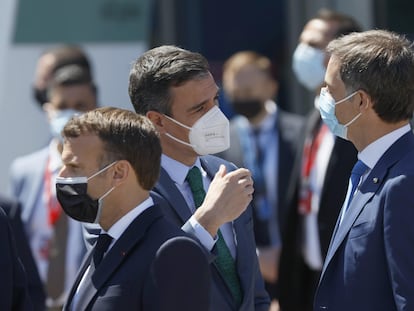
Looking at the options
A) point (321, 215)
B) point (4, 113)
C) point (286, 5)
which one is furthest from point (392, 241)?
point (286, 5)

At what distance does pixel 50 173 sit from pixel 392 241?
3003mm

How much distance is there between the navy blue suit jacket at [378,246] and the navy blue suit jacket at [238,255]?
25 cm

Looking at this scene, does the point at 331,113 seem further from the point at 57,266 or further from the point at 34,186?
the point at 34,186

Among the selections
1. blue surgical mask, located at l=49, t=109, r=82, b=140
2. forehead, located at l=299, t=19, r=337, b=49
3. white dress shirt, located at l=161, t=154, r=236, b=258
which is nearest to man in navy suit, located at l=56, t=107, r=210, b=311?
white dress shirt, located at l=161, t=154, r=236, b=258

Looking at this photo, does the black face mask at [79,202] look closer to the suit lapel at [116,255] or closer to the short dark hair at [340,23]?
the suit lapel at [116,255]

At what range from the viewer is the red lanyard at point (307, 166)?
5742mm

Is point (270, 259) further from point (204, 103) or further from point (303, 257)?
point (204, 103)

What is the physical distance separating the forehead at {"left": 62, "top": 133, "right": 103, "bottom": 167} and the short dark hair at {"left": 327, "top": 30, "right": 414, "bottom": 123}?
2.89ft

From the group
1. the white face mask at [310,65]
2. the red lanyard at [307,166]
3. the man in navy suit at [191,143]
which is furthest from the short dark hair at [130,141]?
the white face mask at [310,65]

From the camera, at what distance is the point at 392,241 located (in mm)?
3268

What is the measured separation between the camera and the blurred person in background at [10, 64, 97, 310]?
229 inches

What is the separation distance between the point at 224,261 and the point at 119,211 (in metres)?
0.60

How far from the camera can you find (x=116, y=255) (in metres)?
3.07

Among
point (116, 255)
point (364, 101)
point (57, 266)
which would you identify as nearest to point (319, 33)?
point (57, 266)
